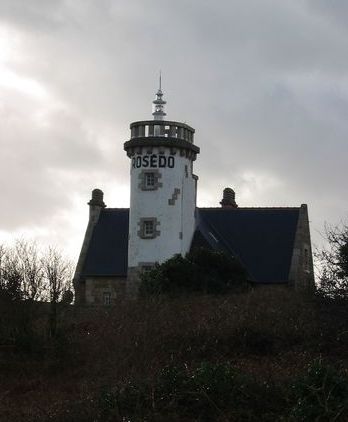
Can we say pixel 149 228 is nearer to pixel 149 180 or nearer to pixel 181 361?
pixel 149 180

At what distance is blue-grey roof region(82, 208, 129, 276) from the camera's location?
57312mm

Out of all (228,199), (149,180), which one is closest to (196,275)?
(149,180)

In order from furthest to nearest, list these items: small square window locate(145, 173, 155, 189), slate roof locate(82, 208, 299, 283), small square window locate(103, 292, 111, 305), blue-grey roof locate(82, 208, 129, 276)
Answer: blue-grey roof locate(82, 208, 129, 276), small square window locate(103, 292, 111, 305), slate roof locate(82, 208, 299, 283), small square window locate(145, 173, 155, 189)

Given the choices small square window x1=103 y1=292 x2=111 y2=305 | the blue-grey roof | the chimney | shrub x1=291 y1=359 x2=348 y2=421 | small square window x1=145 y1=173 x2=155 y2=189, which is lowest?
shrub x1=291 y1=359 x2=348 y2=421

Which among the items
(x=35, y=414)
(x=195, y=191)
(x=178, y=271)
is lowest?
(x=35, y=414)

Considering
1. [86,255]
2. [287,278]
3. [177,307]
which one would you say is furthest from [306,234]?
[177,307]

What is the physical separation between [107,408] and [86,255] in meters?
36.3

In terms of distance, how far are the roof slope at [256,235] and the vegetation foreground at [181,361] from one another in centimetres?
1806

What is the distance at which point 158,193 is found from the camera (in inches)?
2105

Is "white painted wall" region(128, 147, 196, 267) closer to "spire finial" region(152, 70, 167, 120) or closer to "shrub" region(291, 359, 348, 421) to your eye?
"spire finial" region(152, 70, 167, 120)

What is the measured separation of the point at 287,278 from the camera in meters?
53.7

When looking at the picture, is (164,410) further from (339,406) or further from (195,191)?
(195,191)

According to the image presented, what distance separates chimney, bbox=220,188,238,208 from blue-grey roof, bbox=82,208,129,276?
5.76 metres

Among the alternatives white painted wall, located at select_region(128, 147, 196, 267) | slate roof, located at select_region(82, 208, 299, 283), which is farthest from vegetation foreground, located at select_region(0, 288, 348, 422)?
slate roof, located at select_region(82, 208, 299, 283)
